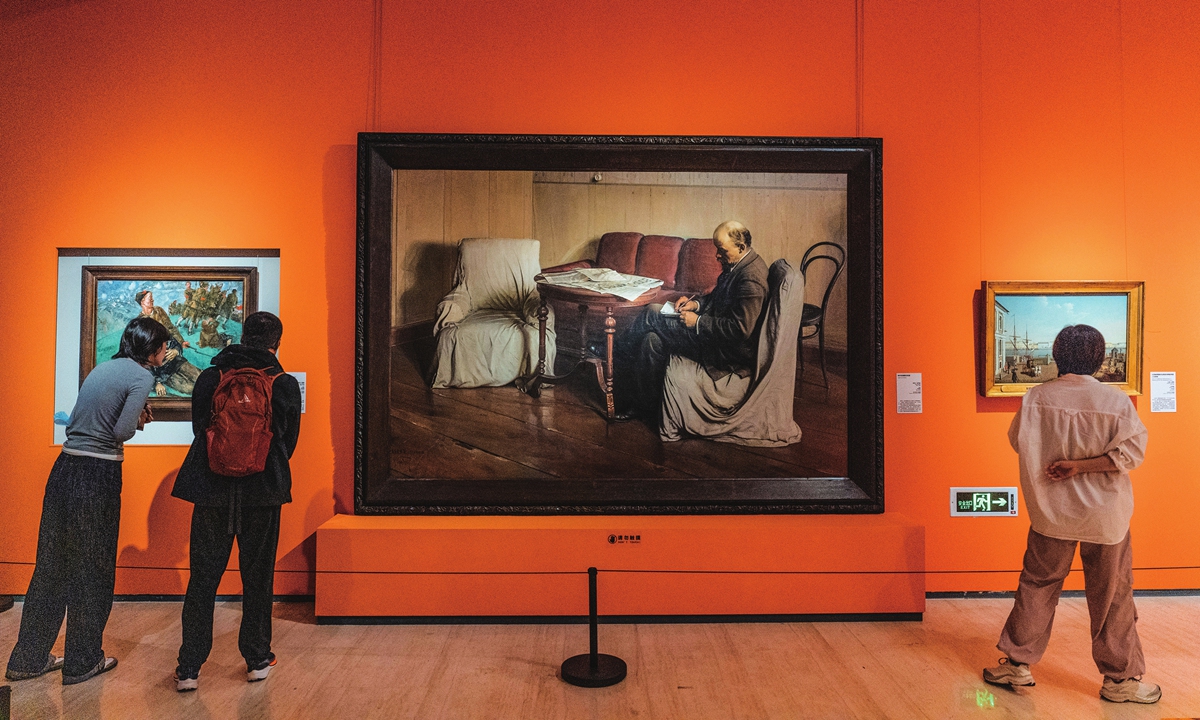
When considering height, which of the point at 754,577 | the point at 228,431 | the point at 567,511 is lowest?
the point at 754,577

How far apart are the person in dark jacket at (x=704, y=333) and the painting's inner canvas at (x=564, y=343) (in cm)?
11

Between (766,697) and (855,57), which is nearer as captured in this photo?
(766,697)

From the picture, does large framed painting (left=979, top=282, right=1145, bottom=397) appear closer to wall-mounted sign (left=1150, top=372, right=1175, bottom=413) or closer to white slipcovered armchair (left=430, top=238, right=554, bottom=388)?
wall-mounted sign (left=1150, top=372, right=1175, bottom=413)

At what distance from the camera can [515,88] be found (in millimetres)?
4766

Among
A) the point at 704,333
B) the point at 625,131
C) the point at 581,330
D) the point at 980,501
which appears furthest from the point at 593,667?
the point at 625,131

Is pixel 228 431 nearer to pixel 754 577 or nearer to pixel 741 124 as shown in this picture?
pixel 754 577

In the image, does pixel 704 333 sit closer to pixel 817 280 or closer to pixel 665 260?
pixel 665 260

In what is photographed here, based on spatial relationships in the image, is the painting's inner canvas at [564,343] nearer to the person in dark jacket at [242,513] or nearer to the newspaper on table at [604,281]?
the newspaper on table at [604,281]

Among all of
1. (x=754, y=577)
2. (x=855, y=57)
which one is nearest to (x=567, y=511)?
(x=754, y=577)

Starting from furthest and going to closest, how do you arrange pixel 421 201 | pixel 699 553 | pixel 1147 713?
pixel 421 201 < pixel 699 553 < pixel 1147 713

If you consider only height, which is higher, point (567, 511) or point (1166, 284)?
point (1166, 284)

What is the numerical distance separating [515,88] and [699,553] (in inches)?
130

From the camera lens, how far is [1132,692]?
327 centimetres

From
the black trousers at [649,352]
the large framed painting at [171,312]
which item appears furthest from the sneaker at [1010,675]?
the large framed painting at [171,312]
